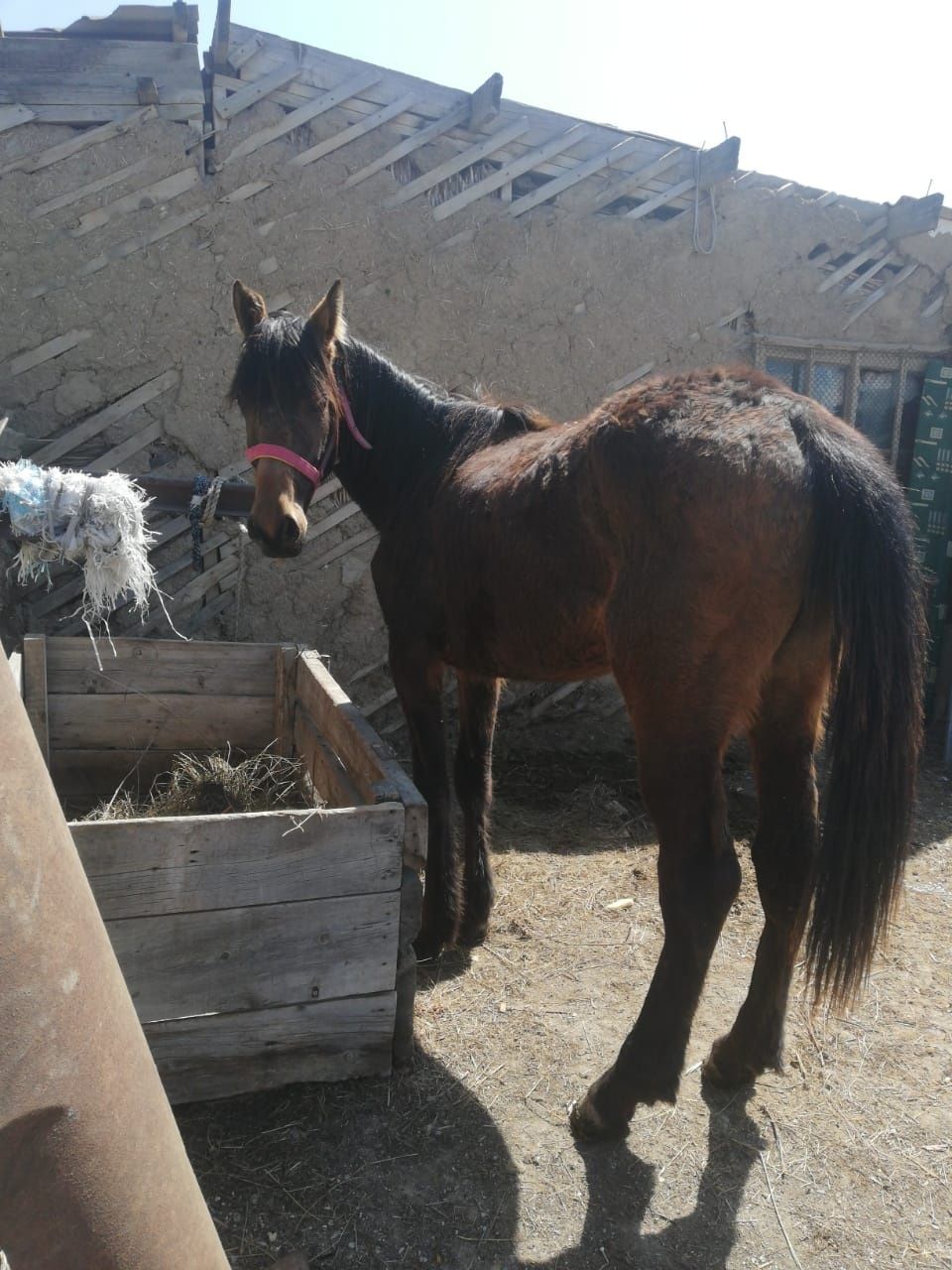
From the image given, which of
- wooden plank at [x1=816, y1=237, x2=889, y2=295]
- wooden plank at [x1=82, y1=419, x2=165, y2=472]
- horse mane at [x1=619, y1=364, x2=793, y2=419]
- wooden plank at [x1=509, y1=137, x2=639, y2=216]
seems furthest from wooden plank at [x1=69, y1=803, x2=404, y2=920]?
wooden plank at [x1=816, y1=237, x2=889, y2=295]

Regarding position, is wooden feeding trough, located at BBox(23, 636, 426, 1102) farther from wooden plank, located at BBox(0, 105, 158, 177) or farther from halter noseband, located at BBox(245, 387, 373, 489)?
wooden plank, located at BBox(0, 105, 158, 177)

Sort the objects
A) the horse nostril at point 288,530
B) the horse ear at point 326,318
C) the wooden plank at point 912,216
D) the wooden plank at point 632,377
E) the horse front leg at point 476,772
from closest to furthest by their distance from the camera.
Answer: the horse nostril at point 288,530 < the horse ear at point 326,318 < the horse front leg at point 476,772 < the wooden plank at point 632,377 < the wooden plank at point 912,216

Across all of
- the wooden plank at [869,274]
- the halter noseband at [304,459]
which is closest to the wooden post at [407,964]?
the halter noseband at [304,459]

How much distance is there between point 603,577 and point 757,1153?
5.34ft

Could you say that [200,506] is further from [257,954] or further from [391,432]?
[257,954]

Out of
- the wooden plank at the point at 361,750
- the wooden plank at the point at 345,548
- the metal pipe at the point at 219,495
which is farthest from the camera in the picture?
the wooden plank at the point at 345,548

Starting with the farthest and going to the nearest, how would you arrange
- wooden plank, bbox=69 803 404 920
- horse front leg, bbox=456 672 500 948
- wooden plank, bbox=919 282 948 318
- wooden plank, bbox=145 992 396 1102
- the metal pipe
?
wooden plank, bbox=919 282 948 318 → the metal pipe → horse front leg, bbox=456 672 500 948 → wooden plank, bbox=145 992 396 1102 → wooden plank, bbox=69 803 404 920

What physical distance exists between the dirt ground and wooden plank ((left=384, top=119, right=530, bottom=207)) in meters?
3.96

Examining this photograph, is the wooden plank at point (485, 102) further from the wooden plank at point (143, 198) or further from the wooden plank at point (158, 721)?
the wooden plank at point (158, 721)

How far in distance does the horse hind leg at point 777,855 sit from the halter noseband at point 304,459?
67.6 inches

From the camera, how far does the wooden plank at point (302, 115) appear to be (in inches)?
165

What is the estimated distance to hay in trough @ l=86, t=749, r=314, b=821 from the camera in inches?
117

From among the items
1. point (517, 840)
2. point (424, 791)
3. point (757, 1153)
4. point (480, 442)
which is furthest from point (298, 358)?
point (757, 1153)

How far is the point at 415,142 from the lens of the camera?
14.7 ft
